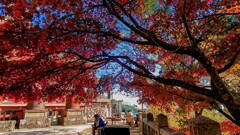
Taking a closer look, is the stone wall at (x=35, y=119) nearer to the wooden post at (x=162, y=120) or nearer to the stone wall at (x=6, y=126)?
the stone wall at (x=6, y=126)

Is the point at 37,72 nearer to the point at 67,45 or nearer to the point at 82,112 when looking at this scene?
the point at 67,45

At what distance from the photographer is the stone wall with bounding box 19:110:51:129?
20.4 meters

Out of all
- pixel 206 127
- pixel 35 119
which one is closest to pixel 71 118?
pixel 35 119

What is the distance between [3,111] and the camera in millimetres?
23781

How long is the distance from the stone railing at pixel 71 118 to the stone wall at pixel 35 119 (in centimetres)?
231

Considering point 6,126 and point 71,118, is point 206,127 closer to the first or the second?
point 6,126

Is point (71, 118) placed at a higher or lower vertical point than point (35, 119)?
lower

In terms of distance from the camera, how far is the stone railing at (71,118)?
2331 cm

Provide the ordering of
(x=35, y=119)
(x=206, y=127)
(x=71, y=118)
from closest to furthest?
1. (x=206, y=127)
2. (x=35, y=119)
3. (x=71, y=118)

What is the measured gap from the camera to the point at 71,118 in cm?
2378

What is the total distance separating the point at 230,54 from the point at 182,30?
2.33 m

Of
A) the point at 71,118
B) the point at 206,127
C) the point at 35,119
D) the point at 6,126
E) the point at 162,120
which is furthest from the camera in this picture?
the point at 71,118

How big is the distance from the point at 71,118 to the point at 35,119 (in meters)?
4.62

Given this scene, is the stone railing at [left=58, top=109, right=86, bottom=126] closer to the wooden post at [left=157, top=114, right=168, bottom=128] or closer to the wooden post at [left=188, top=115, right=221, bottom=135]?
the wooden post at [left=157, top=114, right=168, bottom=128]
